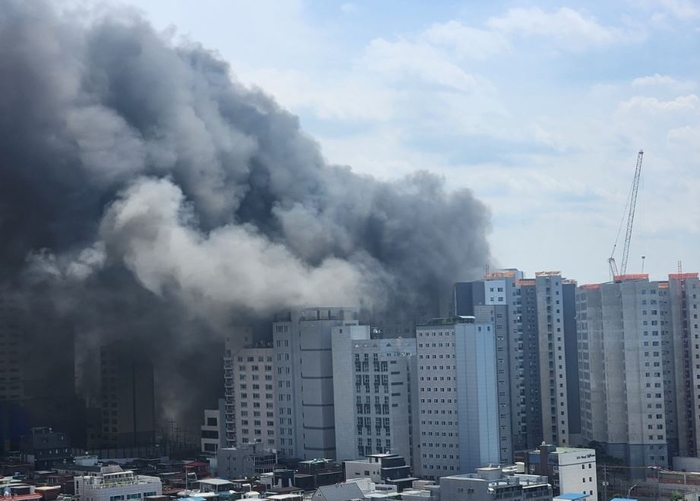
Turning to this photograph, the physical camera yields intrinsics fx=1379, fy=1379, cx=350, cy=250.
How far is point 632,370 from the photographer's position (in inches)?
1599

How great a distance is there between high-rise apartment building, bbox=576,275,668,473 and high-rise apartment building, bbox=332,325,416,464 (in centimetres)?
594

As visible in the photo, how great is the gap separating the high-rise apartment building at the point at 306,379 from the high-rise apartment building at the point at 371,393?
74cm

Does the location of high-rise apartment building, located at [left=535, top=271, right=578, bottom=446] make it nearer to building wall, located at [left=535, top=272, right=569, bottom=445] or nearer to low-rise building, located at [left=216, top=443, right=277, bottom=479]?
building wall, located at [left=535, top=272, right=569, bottom=445]

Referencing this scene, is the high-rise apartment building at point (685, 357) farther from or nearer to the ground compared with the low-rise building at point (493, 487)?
farther from the ground

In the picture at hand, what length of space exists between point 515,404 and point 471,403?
681 centimetres

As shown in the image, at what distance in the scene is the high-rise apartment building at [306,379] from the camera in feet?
136

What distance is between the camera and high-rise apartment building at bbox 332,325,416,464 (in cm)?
3962

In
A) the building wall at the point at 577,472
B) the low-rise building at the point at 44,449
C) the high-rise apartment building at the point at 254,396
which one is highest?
the high-rise apartment building at the point at 254,396

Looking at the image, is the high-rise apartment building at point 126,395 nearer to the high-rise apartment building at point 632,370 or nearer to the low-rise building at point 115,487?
the low-rise building at point 115,487

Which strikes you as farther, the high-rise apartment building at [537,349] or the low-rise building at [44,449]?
the high-rise apartment building at [537,349]

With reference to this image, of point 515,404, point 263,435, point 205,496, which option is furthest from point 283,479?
point 515,404

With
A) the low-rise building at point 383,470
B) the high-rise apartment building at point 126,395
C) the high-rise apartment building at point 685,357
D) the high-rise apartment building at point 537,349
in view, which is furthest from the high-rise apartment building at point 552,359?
the high-rise apartment building at point 126,395

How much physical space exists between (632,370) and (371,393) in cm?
774

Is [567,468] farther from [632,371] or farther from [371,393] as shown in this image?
[371,393]
